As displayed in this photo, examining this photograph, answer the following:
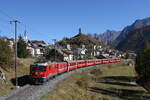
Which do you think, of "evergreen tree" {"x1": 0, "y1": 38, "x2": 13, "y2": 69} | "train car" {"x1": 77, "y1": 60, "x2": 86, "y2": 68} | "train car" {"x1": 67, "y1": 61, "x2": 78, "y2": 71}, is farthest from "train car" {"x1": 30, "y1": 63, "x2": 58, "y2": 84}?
"train car" {"x1": 77, "y1": 60, "x2": 86, "y2": 68}

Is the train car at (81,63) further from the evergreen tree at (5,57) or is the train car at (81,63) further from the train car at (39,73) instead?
the train car at (39,73)

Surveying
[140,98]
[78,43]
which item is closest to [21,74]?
[140,98]

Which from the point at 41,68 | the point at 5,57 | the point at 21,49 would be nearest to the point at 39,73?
the point at 41,68

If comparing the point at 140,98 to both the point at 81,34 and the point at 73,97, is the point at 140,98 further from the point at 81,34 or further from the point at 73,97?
the point at 81,34

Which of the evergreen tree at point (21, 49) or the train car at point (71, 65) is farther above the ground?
the evergreen tree at point (21, 49)

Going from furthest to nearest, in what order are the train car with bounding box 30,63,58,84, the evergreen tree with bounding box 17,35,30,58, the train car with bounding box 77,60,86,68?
the evergreen tree with bounding box 17,35,30,58 → the train car with bounding box 77,60,86,68 → the train car with bounding box 30,63,58,84

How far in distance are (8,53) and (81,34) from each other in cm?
15846

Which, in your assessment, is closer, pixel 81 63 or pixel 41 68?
pixel 41 68

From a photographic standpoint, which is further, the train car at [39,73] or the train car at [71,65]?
the train car at [71,65]

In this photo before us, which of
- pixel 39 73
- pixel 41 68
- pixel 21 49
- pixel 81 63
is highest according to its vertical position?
pixel 21 49

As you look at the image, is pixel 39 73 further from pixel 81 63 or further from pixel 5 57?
pixel 81 63

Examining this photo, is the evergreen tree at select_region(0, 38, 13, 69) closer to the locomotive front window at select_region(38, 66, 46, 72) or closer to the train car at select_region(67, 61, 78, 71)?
the locomotive front window at select_region(38, 66, 46, 72)

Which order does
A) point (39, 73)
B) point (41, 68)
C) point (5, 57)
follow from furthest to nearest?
point (5, 57) → point (41, 68) → point (39, 73)

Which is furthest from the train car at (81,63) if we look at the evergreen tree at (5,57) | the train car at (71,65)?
the evergreen tree at (5,57)
